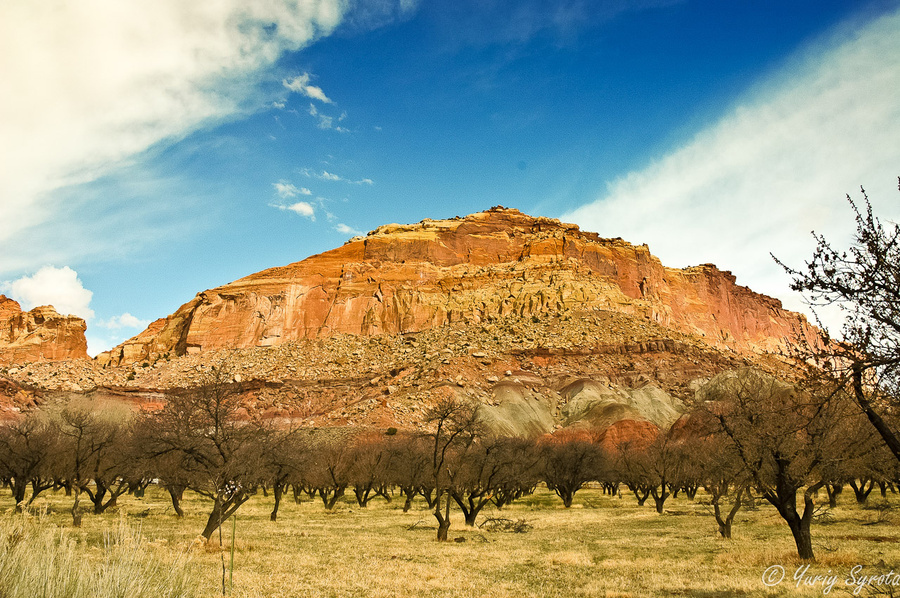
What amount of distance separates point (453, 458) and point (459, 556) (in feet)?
61.3

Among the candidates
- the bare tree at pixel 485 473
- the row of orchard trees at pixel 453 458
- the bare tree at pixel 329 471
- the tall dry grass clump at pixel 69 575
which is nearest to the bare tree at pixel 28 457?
the row of orchard trees at pixel 453 458

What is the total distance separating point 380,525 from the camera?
29938mm

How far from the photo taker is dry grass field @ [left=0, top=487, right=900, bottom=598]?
260 inches

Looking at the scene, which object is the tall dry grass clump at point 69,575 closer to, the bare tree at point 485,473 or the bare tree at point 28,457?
the bare tree at point 485,473

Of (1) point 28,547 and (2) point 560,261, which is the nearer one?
(1) point 28,547

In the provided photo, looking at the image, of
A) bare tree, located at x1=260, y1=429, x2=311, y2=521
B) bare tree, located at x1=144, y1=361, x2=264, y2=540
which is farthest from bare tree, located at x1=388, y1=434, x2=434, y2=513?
bare tree, located at x1=144, y1=361, x2=264, y2=540

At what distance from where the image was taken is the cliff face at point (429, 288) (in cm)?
12962

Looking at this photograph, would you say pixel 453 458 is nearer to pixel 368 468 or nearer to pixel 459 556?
pixel 368 468

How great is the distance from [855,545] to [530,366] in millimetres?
80439

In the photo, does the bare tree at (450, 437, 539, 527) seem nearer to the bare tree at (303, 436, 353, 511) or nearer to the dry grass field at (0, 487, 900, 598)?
the dry grass field at (0, 487, 900, 598)

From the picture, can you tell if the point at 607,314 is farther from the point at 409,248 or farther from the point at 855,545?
the point at 855,545

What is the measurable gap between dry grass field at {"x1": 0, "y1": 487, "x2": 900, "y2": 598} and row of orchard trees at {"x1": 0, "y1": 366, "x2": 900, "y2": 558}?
5.65 ft

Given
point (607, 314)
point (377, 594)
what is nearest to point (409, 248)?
point (607, 314)

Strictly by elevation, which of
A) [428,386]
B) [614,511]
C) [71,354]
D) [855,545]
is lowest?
[614,511]
